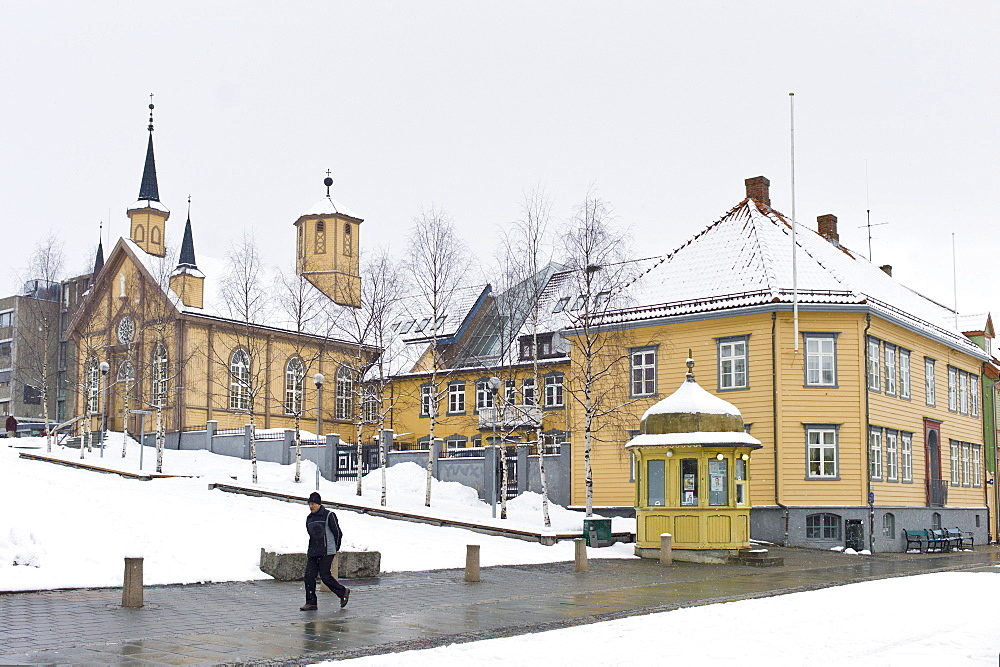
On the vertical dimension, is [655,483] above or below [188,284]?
below

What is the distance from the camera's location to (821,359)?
34.3m

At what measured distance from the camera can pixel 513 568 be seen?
23.0 metres

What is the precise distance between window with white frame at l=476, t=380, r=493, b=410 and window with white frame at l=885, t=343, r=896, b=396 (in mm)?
18250

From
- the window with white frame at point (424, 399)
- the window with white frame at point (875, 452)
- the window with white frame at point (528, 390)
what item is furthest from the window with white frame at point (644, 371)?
the window with white frame at point (424, 399)

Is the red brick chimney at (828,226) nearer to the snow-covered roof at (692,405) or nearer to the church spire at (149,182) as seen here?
the snow-covered roof at (692,405)

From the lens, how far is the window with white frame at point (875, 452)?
114 ft

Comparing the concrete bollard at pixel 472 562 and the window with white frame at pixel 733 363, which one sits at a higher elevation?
the window with white frame at pixel 733 363

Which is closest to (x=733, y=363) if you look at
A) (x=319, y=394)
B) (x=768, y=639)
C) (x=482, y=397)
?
(x=319, y=394)

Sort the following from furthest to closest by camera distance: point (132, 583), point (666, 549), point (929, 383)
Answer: point (929, 383) → point (666, 549) → point (132, 583)

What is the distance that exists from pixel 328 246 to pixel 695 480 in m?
37.4

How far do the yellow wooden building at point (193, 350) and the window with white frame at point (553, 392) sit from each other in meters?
8.09

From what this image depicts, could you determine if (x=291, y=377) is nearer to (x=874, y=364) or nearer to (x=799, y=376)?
(x=799, y=376)

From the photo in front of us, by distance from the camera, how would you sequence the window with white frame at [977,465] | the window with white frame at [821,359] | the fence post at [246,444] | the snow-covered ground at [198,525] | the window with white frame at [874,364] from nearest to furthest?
the snow-covered ground at [198,525] → the window with white frame at [821,359] → the window with white frame at [874,364] → the fence post at [246,444] → the window with white frame at [977,465]

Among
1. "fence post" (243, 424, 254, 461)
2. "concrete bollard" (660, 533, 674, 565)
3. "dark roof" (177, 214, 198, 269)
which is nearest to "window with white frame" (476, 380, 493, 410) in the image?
"fence post" (243, 424, 254, 461)
